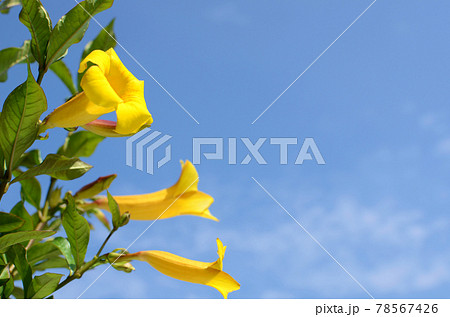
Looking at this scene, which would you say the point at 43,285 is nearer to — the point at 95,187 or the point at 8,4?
the point at 95,187

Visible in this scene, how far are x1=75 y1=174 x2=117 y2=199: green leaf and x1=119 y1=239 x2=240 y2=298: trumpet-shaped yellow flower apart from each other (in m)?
0.25

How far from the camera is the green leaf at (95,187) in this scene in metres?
1.50

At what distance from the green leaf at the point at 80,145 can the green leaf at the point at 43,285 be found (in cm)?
64

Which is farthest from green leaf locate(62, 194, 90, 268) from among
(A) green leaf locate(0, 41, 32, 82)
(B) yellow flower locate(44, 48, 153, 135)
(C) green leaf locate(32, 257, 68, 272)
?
(A) green leaf locate(0, 41, 32, 82)

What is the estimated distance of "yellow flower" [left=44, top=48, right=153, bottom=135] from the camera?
1.11 m

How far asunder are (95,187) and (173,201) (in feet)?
0.91

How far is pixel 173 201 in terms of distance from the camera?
5.26 ft

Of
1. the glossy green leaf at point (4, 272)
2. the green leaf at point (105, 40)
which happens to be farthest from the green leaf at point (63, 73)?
the glossy green leaf at point (4, 272)

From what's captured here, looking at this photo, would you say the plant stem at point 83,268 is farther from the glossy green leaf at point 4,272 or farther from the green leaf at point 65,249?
the glossy green leaf at point 4,272

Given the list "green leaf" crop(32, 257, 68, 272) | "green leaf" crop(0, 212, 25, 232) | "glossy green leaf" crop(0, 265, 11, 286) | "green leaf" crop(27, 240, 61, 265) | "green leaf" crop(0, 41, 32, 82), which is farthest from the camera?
"green leaf" crop(0, 41, 32, 82)

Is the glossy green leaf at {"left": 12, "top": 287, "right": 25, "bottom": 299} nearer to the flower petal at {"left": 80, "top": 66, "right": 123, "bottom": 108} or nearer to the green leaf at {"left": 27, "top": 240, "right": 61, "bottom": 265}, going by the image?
the green leaf at {"left": 27, "top": 240, "right": 61, "bottom": 265}

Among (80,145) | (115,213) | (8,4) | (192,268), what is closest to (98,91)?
(115,213)
